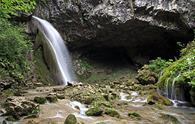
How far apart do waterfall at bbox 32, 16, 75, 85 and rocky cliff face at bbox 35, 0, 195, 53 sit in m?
0.56

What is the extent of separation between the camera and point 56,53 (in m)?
19.9

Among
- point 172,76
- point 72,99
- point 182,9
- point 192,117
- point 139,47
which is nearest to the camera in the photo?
point 192,117

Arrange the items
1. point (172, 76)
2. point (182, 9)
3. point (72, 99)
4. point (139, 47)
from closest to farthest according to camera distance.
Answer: point (72, 99)
point (172, 76)
point (182, 9)
point (139, 47)

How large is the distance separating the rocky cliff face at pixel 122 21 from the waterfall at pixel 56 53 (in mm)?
556

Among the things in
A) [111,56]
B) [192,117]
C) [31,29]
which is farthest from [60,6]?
[192,117]

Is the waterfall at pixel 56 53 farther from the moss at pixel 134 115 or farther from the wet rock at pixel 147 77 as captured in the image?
the moss at pixel 134 115

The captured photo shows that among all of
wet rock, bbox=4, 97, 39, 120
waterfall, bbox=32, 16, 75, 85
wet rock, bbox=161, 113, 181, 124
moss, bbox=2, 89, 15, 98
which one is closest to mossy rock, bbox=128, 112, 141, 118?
wet rock, bbox=161, 113, 181, 124

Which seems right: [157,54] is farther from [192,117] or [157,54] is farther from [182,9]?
[192,117]

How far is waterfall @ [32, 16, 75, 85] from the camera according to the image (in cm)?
1928

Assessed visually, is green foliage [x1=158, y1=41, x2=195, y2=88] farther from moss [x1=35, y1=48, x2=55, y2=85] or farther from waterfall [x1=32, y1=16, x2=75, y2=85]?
moss [x1=35, y1=48, x2=55, y2=85]

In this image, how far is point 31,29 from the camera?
2027 centimetres

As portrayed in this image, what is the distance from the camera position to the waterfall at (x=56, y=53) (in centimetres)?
1928

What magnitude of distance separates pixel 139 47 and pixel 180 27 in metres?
4.06

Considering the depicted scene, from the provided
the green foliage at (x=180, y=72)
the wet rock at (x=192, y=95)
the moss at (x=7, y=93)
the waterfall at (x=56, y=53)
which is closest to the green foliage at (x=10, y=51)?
the moss at (x=7, y=93)
